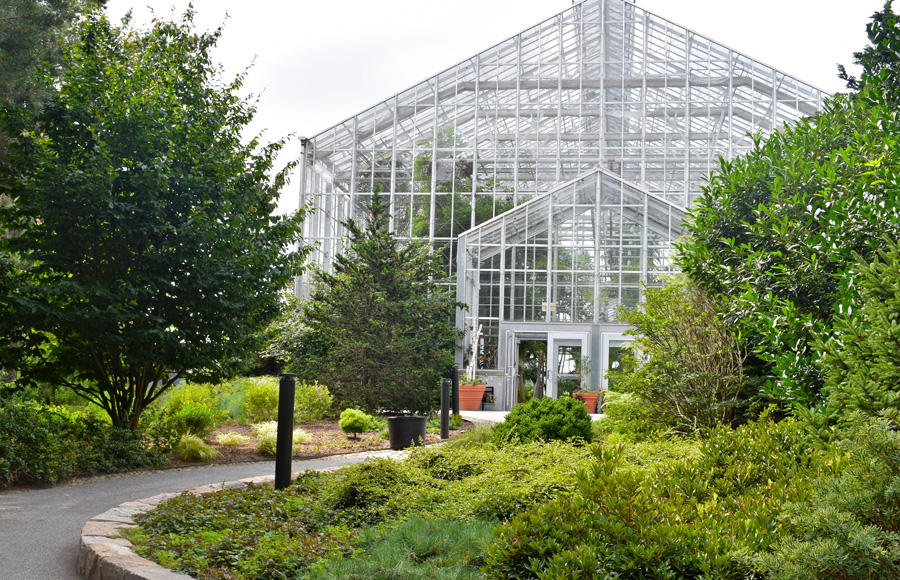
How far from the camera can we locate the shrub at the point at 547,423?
26.0ft

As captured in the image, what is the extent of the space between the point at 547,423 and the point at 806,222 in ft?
11.3

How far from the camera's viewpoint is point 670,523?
10.2 feet

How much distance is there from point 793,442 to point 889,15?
11.6 ft

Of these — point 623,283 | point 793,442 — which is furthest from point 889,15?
point 623,283

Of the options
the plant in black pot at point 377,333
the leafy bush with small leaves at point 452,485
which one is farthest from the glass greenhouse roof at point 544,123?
the leafy bush with small leaves at point 452,485

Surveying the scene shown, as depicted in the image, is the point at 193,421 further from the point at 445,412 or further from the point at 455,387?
the point at 455,387

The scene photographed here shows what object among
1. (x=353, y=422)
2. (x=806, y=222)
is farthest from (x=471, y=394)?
(x=806, y=222)

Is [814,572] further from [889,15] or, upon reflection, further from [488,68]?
[488,68]

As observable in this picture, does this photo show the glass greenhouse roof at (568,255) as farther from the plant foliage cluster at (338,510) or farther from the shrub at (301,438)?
the plant foliage cluster at (338,510)

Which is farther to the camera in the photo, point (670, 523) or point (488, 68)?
point (488, 68)

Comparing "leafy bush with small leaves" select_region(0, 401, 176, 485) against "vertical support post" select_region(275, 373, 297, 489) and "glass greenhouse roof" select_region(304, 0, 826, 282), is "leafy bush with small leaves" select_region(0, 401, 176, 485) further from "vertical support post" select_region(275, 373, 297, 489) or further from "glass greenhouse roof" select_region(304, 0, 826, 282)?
"glass greenhouse roof" select_region(304, 0, 826, 282)

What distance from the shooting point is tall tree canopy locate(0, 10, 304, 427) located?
764 centimetres

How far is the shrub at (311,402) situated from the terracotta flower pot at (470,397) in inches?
227

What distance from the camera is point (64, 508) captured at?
6.05 m
